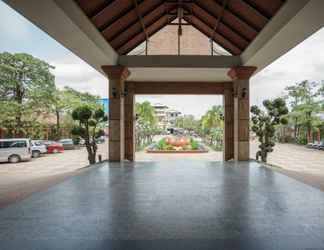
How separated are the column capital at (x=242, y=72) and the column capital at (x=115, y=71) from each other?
3882 millimetres

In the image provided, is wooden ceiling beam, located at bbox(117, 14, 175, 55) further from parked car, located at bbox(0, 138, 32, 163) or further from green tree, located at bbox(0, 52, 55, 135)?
green tree, located at bbox(0, 52, 55, 135)

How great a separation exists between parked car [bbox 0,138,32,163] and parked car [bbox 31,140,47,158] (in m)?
2.86

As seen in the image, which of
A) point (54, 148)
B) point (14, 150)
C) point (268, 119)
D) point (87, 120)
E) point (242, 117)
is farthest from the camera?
point (54, 148)

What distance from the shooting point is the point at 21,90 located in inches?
908

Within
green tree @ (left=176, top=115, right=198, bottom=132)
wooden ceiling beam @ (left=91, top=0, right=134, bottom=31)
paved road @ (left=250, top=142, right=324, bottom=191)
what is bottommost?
paved road @ (left=250, top=142, right=324, bottom=191)

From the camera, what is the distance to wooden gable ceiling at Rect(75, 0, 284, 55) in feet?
24.3

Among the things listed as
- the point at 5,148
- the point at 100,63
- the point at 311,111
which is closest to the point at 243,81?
the point at 100,63

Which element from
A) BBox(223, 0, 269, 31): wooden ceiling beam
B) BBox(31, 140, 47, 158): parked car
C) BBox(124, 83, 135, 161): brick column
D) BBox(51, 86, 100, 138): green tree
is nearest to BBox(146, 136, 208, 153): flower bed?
BBox(51, 86, 100, 138): green tree

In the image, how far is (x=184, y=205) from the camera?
4859 millimetres

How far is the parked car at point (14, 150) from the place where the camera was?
59.3ft

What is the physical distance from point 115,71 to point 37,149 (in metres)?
14.3

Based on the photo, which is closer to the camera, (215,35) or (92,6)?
(92,6)

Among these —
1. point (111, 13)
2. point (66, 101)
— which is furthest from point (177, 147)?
point (111, 13)

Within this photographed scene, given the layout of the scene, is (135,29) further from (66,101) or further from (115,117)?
(66,101)
